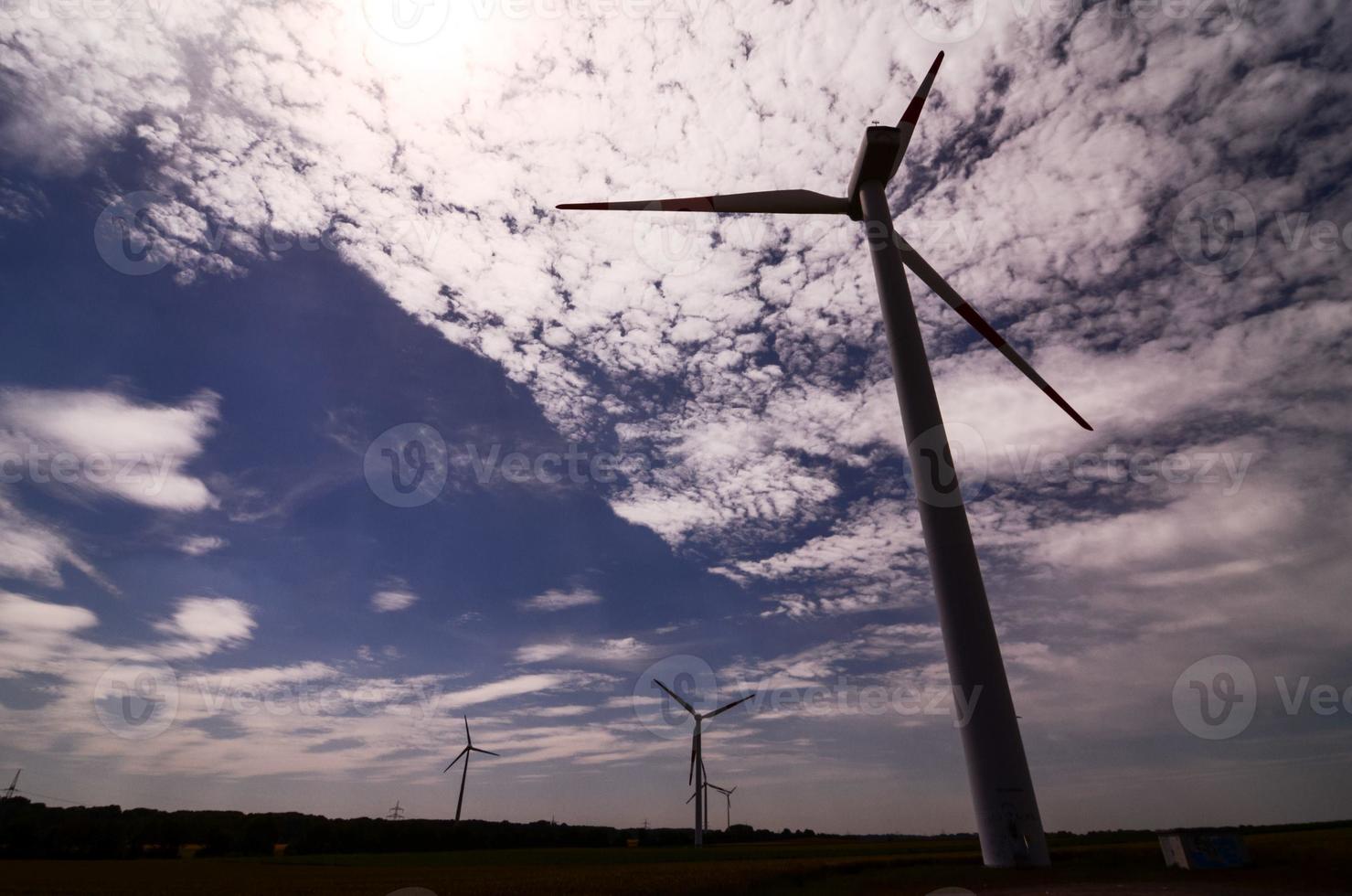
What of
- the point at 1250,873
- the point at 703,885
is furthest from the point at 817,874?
the point at 1250,873

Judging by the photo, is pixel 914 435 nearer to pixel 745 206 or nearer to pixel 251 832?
pixel 745 206

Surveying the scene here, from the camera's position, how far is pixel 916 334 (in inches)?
1142

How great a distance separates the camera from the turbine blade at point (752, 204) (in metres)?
33.3

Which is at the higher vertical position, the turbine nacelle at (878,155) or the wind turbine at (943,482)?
the turbine nacelle at (878,155)

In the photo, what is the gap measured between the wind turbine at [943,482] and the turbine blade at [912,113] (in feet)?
0.17

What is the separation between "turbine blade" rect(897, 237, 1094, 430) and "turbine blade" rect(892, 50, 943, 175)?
4893 mm

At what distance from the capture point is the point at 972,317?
35.0 meters

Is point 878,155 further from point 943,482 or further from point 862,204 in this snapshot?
point 943,482

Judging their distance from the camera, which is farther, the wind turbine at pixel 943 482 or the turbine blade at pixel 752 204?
the turbine blade at pixel 752 204

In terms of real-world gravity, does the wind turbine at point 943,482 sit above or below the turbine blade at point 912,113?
below

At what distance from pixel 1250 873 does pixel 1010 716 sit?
1249 cm

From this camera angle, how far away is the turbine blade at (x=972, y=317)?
1339 inches

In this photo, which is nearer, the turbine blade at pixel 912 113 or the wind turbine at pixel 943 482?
the wind turbine at pixel 943 482

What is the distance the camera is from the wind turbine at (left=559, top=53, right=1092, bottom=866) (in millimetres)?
21891
